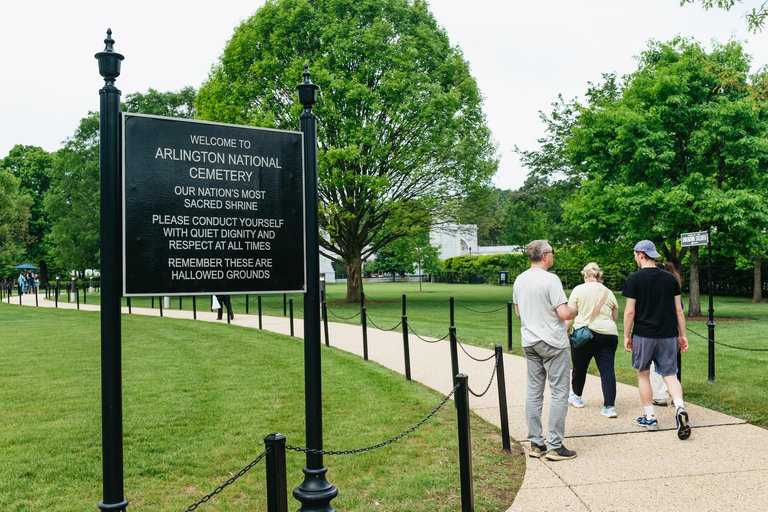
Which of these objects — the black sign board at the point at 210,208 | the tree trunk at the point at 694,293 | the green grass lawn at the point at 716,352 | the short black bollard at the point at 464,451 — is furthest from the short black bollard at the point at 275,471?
the tree trunk at the point at 694,293

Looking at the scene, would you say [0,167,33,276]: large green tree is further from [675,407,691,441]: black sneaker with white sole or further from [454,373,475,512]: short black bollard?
[675,407,691,441]: black sneaker with white sole

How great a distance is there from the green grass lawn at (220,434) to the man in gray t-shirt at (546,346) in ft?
1.23

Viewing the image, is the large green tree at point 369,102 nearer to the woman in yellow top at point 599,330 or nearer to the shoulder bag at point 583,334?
the woman in yellow top at point 599,330

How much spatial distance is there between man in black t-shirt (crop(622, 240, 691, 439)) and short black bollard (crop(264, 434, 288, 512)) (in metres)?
4.46

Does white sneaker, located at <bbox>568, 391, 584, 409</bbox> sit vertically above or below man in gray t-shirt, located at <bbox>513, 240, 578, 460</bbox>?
below

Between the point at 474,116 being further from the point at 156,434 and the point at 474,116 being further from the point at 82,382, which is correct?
the point at 156,434

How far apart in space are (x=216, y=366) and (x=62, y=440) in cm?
437

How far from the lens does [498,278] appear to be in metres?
56.8

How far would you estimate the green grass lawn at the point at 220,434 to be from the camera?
4.74m

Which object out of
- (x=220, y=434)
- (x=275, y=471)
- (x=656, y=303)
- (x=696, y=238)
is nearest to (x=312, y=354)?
(x=275, y=471)

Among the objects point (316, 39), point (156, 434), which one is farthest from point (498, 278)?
point (156, 434)

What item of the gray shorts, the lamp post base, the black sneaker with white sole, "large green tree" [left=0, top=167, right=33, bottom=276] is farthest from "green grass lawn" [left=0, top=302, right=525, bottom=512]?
"large green tree" [left=0, top=167, right=33, bottom=276]

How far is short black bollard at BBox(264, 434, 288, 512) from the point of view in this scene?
305cm

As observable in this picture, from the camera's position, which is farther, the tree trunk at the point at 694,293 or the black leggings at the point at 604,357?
the tree trunk at the point at 694,293
